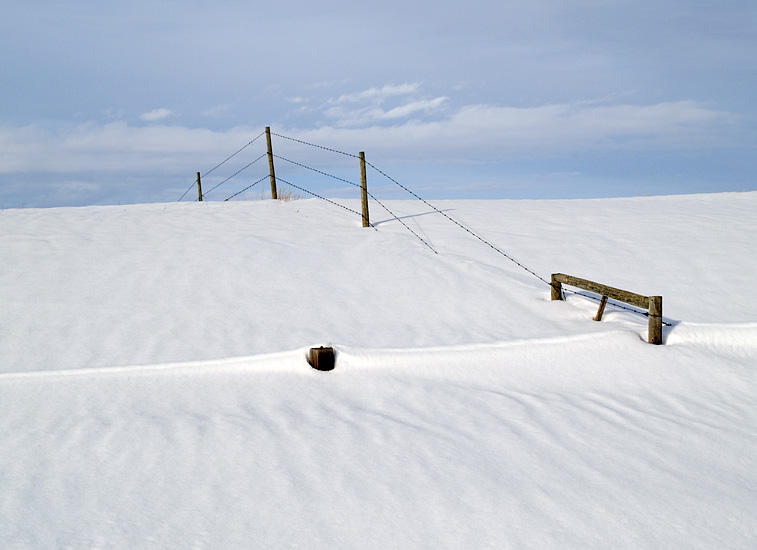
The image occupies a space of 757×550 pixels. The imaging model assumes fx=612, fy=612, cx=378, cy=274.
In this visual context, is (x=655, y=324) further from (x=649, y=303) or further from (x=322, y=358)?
(x=322, y=358)

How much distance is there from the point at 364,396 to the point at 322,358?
2.24 ft

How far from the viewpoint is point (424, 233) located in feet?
39.2

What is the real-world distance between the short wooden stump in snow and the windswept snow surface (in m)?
0.10

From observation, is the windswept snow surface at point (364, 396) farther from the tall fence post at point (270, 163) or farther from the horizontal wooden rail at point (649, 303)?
the tall fence post at point (270, 163)

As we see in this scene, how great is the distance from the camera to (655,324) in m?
7.05

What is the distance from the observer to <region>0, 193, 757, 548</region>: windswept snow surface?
3824 millimetres

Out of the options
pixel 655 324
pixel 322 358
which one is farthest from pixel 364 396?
pixel 655 324

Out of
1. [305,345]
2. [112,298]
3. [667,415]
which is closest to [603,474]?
[667,415]

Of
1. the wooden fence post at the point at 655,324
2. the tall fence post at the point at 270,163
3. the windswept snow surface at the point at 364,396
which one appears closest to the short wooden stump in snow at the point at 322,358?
the windswept snow surface at the point at 364,396

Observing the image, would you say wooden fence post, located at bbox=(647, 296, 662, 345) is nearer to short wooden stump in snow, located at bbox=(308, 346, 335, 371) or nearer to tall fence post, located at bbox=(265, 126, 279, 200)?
short wooden stump in snow, located at bbox=(308, 346, 335, 371)

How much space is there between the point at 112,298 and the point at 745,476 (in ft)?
23.6

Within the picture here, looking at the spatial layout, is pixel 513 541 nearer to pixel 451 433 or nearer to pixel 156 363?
pixel 451 433

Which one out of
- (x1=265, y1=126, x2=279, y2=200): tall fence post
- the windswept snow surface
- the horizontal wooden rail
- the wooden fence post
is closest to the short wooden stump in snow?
the windswept snow surface

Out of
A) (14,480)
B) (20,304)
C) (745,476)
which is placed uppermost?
(20,304)
